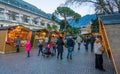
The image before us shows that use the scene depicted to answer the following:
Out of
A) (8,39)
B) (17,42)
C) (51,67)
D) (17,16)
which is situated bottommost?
Result: (51,67)

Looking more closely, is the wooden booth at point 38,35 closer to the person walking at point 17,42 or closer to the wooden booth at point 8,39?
the wooden booth at point 8,39

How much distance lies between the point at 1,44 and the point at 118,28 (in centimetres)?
1484

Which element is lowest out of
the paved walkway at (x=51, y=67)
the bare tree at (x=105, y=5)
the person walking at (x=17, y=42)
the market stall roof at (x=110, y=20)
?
the paved walkway at (x=51, y=67)

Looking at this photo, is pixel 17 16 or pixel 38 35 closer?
pixel 38 35

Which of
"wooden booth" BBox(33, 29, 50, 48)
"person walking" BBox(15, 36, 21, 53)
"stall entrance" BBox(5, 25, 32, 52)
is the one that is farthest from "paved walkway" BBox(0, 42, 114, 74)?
"wooden booth" BBox(33, 29, 50, 48)

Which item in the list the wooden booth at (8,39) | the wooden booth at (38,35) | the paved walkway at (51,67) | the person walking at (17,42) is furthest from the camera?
the wooden booth at (38,35)

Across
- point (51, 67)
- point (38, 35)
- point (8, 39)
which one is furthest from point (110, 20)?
point (38, 35)

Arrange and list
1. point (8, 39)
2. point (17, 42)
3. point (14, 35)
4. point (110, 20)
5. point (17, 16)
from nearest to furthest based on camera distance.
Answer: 1. point (110, 20)
2. point (17, 42)
3. point (8, 39)
4. point (14, 35)
5. point (17, 16)

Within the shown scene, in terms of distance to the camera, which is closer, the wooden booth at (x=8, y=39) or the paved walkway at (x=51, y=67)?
the paved walkway at (x=51, y=67)

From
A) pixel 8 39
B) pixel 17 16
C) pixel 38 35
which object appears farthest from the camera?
pixel 17 16

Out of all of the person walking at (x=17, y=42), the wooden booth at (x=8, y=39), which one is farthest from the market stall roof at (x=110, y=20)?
the wooden booth at (x=8, y=39)

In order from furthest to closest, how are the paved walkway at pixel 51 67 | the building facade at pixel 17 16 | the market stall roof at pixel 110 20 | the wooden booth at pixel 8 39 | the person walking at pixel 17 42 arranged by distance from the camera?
the building facade at pixel 17 16, the person walking at pixel 17 42, the wooden booth at pixel 8 39, the paved walkway at pixel 51 67, the market stall roof at pixel 110 20

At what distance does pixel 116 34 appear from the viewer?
9133 millimetres

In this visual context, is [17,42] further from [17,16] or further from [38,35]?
[17,16]
